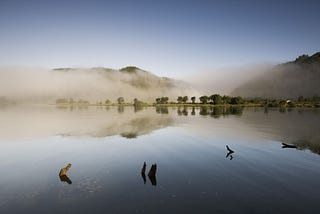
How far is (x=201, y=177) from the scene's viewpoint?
2614 cm

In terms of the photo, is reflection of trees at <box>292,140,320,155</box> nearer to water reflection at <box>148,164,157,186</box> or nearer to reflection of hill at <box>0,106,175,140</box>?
water reflection at <box>148,164,157,186</box>

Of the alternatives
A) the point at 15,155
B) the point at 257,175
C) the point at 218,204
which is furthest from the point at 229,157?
the point at 15,155

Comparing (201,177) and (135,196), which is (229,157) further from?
(135,196)

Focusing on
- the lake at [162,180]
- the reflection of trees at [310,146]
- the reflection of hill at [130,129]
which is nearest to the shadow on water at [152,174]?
the lake at [162,180]

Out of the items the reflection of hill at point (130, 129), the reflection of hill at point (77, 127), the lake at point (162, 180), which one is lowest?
Answer: the lake at point (162, 180)

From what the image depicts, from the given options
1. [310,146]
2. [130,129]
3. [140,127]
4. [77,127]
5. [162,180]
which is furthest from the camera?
[140,127]

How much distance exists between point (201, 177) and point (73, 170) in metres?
18.3

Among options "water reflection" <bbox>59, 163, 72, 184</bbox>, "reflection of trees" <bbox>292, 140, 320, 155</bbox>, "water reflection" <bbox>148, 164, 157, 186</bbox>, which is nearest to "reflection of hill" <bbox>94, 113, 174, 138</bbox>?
"water reflection" <bbox>59, 163, 72, 184</bbox>

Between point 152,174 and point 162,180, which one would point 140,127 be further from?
point 162,180

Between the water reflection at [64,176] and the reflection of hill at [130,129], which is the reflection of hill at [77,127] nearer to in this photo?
the reflection of hill at [130,129]

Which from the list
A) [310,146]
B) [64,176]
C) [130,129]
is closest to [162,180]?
[64,176]

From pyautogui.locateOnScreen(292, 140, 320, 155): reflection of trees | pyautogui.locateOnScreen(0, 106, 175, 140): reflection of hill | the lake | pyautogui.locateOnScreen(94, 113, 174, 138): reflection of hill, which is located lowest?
pyautogui.locateOnScreen(292, 140, 320, 155): reflection of trees

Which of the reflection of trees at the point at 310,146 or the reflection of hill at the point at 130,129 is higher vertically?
the reflection of hill at the point at 130,129

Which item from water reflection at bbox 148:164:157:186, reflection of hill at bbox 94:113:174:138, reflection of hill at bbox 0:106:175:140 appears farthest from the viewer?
reflection of hill at bbox 0:106:175:140
